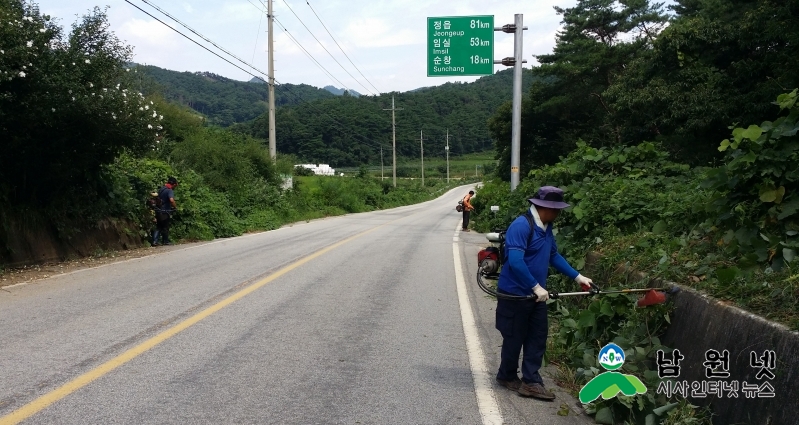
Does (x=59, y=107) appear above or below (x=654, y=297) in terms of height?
above

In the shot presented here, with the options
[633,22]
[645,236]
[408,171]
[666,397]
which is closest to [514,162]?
[645,236]

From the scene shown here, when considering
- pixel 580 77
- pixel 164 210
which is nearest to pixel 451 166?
pixel 580 77

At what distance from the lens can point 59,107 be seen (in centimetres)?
1129

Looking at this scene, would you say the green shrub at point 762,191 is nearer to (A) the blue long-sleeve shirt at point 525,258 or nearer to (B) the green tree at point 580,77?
(A) the blue long-sleeve shirt at point 525,258

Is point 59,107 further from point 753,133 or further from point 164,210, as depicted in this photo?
point 753,133

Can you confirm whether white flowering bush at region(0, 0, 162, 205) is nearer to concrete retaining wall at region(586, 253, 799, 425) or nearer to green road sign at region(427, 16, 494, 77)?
green road sign at region(427, 16, 494, 77)

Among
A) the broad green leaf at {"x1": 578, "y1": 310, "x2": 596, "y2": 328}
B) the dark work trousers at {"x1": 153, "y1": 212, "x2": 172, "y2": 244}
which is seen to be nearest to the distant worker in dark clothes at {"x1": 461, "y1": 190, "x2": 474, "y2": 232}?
the dark work trousers at {"x1": 153, "y1": 212, "x2": 172, "y2": 244}

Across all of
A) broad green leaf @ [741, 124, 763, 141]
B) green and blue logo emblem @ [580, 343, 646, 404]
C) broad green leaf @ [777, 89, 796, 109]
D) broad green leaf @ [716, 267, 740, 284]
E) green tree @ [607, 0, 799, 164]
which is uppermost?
green tree @ [607, 0, 799, 164]

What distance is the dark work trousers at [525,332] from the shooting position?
16.7 feet

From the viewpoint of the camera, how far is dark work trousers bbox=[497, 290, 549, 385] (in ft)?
16.7

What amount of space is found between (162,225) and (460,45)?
385 inches

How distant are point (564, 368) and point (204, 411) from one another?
3.28 metres

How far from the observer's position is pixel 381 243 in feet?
60.2

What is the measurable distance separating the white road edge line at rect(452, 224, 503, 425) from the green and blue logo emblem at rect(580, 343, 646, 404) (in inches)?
28.5
